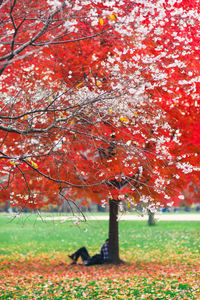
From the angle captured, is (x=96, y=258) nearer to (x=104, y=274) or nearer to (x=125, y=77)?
(x=104, y=274)

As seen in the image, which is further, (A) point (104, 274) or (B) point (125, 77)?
(A) point (104, 274)

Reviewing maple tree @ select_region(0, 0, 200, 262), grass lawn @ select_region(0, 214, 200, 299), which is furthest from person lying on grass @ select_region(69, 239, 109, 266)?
maple tree @ select_region(0, 0, 200, 262)

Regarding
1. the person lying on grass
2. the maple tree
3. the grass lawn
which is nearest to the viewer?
the maple tree

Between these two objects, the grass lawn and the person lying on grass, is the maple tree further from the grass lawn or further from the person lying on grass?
the person lying on grass

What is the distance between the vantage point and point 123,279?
928 cm

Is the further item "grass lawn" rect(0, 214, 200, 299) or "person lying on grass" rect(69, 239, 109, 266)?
"person lying on grass" rect(69, 239, 109, 266)

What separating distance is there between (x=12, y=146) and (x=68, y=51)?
114 inches

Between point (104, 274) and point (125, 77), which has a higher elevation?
point (125, 77)

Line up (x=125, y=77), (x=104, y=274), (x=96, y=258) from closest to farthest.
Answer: (x=125, y=77)
(x=104, y=274)
(x=96, y=258)

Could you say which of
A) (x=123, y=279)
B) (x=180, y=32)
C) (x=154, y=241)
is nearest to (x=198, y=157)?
(x=180, y=32)

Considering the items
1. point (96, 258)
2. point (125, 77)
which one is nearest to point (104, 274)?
point (96, 258)

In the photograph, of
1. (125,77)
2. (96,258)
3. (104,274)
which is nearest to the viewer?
(125,77)

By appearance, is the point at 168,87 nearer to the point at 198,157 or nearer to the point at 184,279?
the point at 198,157

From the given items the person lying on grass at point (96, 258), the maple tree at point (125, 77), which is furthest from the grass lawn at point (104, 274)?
the maple tree at point (125, 77)
